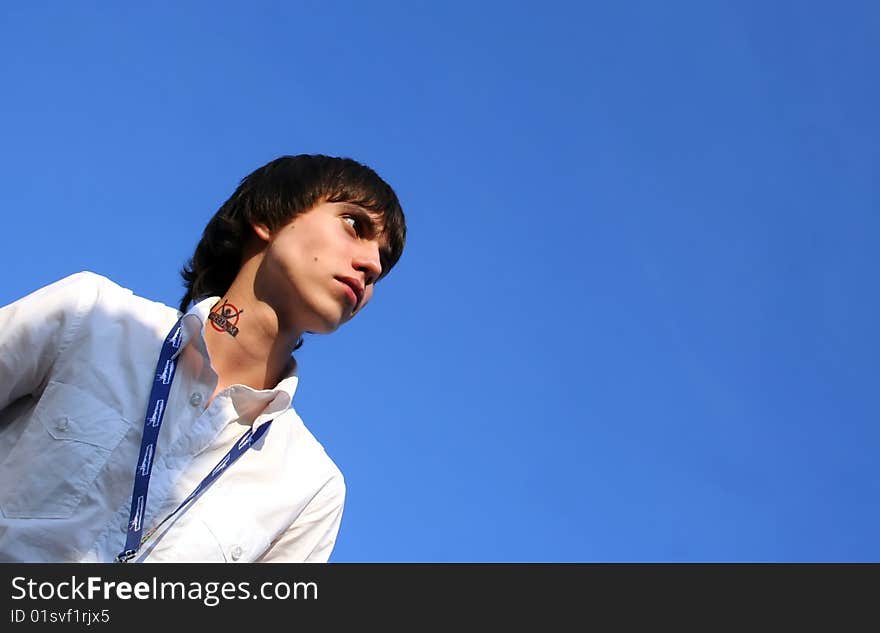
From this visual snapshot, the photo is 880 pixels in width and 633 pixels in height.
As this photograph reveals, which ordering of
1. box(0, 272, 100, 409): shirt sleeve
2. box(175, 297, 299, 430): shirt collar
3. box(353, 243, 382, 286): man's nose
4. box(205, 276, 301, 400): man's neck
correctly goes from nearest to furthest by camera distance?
1. box(0, 272, 100, 409): shirt sleeve
2. box(175, 297, 299, 430): shirt collar
3. box(205, 276, 301, 400): man's neck
4. box(353, 243, 382, 286): man's nose

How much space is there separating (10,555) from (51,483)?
27 centimetres

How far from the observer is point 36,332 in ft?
11.2

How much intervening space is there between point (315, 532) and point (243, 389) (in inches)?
29.3

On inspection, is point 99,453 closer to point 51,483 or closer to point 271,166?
point 51,483

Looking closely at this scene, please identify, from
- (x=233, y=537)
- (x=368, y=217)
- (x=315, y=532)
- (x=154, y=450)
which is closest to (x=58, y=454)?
(x=154, y=450)

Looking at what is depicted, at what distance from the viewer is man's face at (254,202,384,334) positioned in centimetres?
393

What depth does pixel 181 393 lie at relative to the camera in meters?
3.69

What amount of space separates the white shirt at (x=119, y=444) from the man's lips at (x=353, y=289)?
1.48 feet

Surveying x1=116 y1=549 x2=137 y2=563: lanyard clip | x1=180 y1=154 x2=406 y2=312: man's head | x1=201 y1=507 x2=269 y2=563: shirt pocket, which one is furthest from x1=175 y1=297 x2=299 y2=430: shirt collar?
x1=116 y1=549 x2=137 y2=563: lanyard clip

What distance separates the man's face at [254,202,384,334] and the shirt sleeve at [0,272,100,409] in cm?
80

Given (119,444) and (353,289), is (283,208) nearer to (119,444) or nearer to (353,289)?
(353,289)

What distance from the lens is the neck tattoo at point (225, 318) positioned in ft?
13.1

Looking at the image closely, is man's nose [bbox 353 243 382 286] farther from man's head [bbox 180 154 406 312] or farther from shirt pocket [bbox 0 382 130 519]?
shirt pocket [bbox 0 382 130 519]
